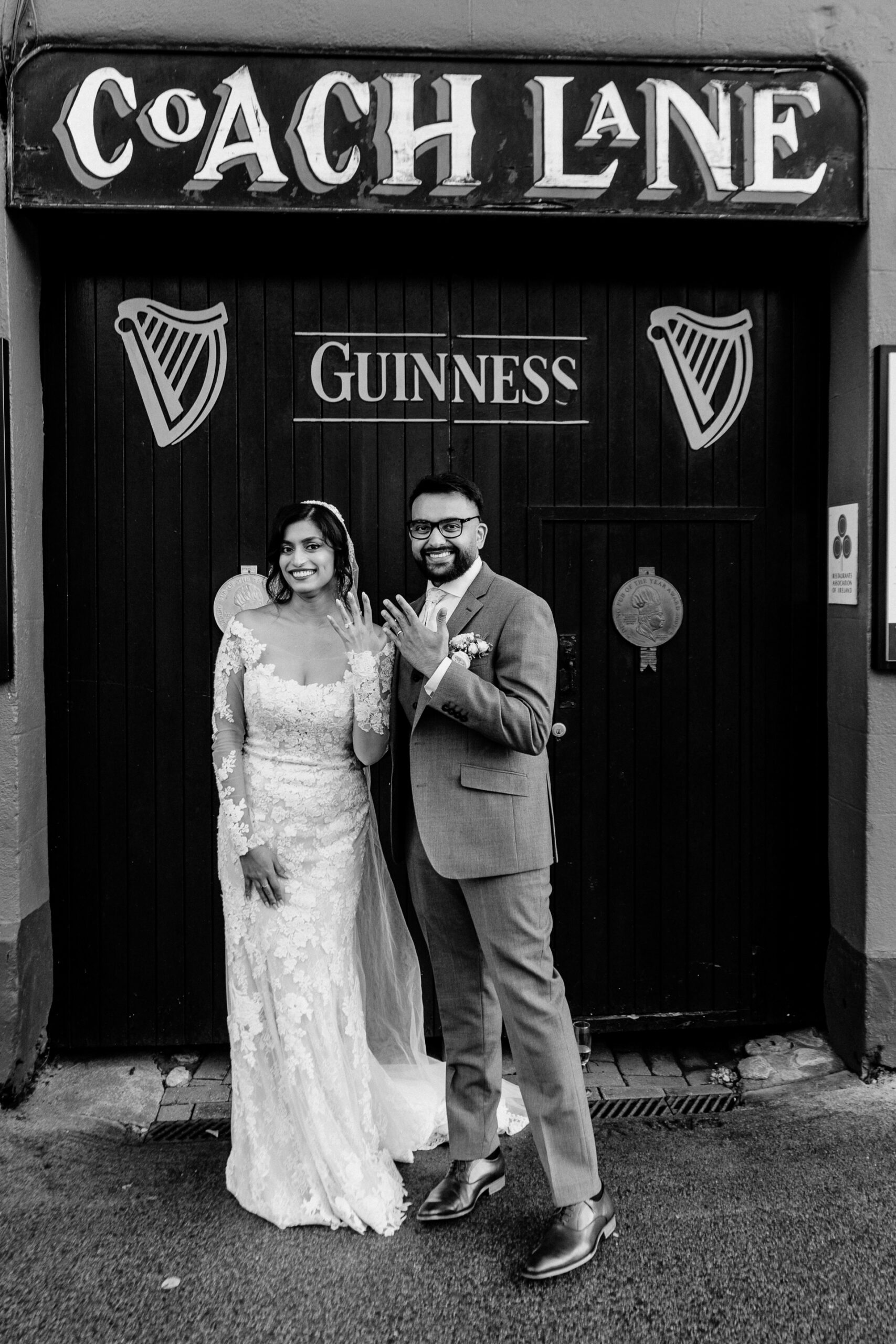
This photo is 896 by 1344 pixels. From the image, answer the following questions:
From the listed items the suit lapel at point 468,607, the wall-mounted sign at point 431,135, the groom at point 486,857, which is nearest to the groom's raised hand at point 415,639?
the groom at point 486,857

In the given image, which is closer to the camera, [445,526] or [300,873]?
[445,526]

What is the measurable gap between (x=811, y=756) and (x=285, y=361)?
9.05 ft

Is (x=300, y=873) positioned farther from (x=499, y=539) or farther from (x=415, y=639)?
(x=499, y=539)

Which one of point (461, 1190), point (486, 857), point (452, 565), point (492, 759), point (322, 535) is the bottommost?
point (461, 1190)

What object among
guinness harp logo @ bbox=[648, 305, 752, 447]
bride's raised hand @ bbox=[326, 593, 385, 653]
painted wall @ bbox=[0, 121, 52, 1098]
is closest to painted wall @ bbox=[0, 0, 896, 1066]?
painted wall @ bbox=[0, 121, 52, 1098]

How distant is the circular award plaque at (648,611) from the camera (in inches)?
170

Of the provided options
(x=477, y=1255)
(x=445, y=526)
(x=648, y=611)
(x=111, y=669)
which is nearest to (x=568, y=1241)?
(x=477, y=1255)

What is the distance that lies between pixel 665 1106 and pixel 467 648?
2.23 metres

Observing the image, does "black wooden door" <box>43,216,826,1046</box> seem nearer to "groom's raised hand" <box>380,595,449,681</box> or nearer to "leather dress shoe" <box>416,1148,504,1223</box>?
"leather dress shoe" <box>416,1148,504,1223</box>

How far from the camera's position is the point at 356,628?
321 centimetres

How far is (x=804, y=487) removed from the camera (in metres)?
4.37

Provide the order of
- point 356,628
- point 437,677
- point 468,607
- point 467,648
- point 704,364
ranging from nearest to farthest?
point 437,677 → point 467,648 → point 468,607 → point 356,628 → point 704,364

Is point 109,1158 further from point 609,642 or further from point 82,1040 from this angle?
point 609,642

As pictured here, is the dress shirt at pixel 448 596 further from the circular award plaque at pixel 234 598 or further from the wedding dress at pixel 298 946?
the circular award plaque at pixel 234 598
